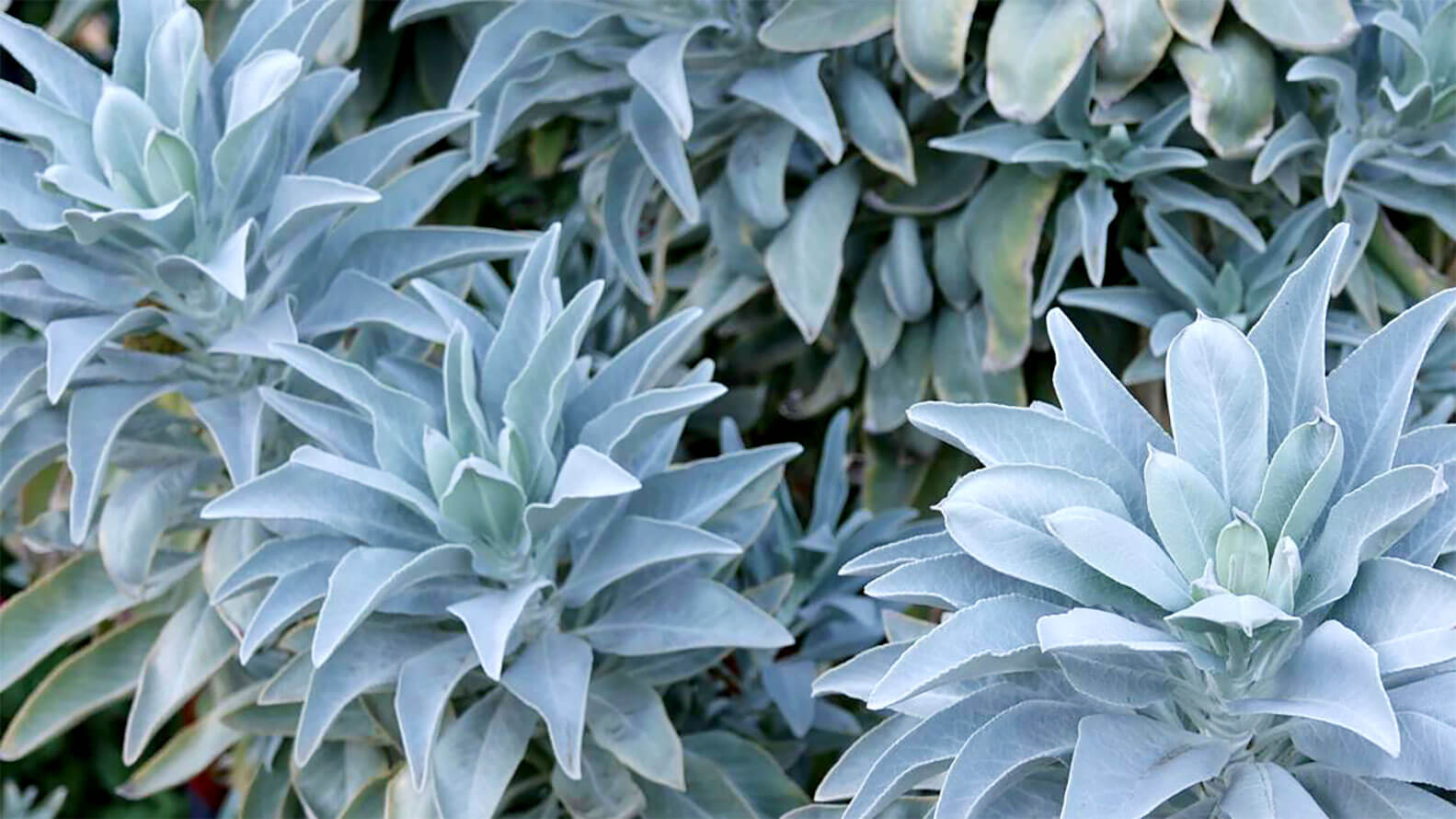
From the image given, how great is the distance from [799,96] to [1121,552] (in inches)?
20.6

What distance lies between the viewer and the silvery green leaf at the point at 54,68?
2.90 ft

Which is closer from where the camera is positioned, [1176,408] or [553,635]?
[1176,408]

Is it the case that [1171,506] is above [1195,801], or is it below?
above

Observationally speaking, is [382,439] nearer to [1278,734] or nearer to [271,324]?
[271,324]

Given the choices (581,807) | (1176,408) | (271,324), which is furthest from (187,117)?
(1176,408)

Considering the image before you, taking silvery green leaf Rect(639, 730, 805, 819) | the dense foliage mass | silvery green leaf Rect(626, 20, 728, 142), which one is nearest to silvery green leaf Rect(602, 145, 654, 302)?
the dense foliage mass

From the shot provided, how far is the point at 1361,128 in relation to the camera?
39.2 inches

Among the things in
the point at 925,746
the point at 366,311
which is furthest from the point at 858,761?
the point at 366,311

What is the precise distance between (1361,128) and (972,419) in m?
0.49

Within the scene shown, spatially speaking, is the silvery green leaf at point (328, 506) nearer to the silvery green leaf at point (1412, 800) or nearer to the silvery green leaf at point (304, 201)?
the silvery green leaf at point (304, 201)

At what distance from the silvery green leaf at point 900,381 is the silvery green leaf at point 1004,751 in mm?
519

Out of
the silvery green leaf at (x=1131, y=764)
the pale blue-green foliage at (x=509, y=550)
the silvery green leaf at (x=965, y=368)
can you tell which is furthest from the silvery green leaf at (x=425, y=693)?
the silvery green leaf at (x=965, y=368)

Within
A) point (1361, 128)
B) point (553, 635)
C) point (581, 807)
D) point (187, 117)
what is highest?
point (187, 117)

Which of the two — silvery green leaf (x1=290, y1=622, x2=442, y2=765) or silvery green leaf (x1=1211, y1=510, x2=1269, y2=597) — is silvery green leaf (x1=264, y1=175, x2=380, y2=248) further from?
silvery green leaf (x1=1211, y1=510, x2=1269, y2=597)
